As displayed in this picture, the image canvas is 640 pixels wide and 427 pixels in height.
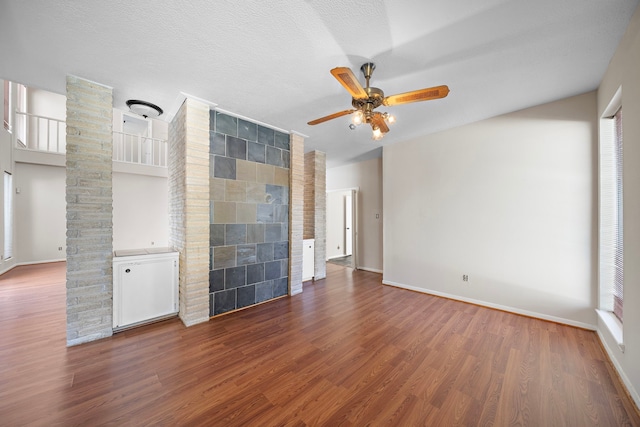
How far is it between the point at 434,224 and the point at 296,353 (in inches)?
125

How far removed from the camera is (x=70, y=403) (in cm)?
168

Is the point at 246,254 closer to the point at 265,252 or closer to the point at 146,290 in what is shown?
the point at 265,252

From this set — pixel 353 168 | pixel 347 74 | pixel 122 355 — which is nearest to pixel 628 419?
pixel 347 74

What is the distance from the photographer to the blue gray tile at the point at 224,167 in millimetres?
3230

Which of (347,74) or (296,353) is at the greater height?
(347,74)

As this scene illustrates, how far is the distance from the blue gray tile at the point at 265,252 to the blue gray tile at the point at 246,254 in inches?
3.6

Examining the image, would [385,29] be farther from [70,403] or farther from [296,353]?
[70,403]

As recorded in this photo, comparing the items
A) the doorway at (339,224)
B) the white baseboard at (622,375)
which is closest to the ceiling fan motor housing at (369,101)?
the white baseboard at (622,375)

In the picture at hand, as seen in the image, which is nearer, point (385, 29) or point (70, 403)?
point (70, 403)

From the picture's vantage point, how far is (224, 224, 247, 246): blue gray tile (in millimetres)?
3330

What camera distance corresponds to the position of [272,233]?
A: 3889mm

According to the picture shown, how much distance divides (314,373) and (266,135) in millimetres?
3347

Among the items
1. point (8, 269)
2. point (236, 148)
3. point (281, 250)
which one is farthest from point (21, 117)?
point (281, 250)

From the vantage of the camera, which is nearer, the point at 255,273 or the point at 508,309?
the point at 508,309
